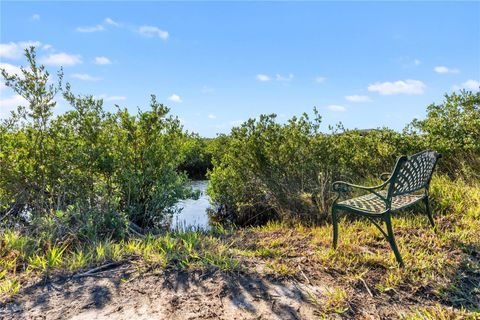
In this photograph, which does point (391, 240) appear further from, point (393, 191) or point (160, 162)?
point (160, 162)

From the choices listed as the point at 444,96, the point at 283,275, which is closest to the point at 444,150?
the point at 444,96

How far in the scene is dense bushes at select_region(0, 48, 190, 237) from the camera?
431cm

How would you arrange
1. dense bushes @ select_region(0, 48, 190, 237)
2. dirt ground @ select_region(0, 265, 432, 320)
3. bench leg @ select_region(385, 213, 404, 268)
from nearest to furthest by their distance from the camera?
dirt ground @ select_region(0, 265, 432, 320) → bench leg @ select_region(385, 213, 404, 268) → dense bushes @ select_region(0, 48, 190, 237)

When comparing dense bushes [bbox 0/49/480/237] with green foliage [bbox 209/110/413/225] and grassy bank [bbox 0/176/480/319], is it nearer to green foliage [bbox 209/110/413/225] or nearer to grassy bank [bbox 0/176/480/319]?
green foliage [bbox 209/110/413/225]

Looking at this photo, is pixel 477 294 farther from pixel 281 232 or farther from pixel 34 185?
pixel 34 185

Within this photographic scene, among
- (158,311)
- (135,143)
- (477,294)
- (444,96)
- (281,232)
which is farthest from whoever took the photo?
(444,96)

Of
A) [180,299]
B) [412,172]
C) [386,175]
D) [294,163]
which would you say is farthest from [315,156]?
[180,299]

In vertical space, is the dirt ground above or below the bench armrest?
below

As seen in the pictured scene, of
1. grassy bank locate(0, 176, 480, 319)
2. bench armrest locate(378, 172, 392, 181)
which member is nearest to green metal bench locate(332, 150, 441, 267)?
grassy bank locate(0, 176, 480, 319)

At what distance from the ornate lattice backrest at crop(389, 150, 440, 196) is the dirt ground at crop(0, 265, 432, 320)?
1084mm

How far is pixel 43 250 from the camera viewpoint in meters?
3.51

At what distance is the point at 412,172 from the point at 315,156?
2732mm

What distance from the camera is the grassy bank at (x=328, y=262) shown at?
2.75m

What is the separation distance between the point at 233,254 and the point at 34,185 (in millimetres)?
3246
